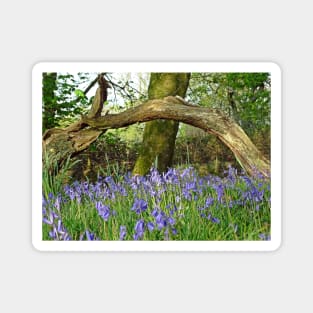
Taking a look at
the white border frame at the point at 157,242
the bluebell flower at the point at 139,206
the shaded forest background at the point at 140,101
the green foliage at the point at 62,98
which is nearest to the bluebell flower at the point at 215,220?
the white border frame at the point at 157,242

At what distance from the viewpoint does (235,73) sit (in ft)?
9.38

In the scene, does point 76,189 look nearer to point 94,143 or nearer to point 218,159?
point 94,143

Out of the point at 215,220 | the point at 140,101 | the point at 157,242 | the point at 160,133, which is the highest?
the point at 140,101

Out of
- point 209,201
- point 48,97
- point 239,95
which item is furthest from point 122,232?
point 239,95

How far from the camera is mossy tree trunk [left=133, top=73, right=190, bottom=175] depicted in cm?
286

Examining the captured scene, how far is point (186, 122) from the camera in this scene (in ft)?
9.47

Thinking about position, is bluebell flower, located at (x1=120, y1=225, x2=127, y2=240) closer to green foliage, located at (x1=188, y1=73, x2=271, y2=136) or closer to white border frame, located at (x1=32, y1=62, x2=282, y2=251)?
white border frame, located at (x1=32, y1=62, x2=282, y2=251)

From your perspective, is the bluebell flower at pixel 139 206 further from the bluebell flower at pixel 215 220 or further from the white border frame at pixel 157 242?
the bluebell flower at pixel 215 220

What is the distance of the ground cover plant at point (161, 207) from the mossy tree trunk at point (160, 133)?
0.05 metres

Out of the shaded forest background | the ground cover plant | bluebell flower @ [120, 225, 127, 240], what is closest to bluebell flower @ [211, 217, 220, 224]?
the ground cover plant

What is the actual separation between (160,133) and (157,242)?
1.79 ft

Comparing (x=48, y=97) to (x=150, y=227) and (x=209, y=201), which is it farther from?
(x=209, y=201)
